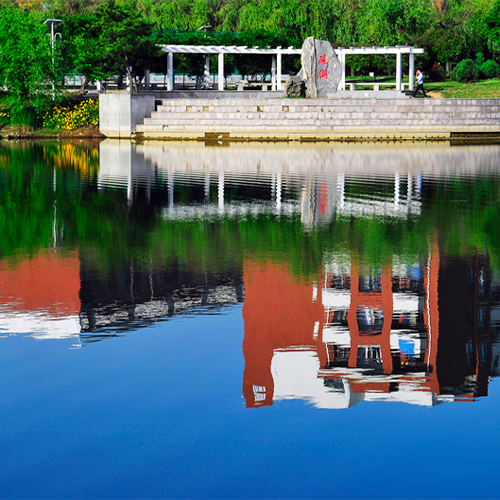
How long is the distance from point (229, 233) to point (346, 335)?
5.45 metres

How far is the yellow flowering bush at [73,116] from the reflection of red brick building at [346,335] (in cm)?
2891

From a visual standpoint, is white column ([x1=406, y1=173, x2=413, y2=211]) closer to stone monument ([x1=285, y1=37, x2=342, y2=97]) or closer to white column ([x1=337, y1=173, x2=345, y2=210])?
white column ([x1=337, y1=173, x2=345, y2=210])

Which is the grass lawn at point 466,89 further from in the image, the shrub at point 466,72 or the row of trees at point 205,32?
the row of trees at point 205,32

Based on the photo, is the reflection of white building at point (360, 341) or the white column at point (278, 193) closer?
the reflection of white building at point (360, 341)

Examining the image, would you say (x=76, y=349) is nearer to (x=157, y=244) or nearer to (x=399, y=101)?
(x=157, y=244)

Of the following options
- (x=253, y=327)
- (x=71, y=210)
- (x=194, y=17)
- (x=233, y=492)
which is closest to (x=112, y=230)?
(x=71, y=210)

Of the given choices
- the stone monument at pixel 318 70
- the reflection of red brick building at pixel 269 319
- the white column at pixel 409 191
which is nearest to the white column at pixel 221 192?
the white column at pixel 409 191

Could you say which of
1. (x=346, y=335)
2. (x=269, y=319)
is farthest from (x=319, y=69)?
(x=346, y=335)

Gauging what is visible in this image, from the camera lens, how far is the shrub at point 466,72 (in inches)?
2111

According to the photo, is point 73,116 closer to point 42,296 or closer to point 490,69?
point 42,296

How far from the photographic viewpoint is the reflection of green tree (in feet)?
33.3

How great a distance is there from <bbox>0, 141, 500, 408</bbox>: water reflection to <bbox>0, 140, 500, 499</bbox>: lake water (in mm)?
29

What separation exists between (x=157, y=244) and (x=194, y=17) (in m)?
→ 58.1

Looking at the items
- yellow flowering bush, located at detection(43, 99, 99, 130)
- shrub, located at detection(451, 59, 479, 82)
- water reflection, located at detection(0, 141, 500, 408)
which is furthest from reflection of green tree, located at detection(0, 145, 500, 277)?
shrub, located at detection(451, 59, 479, 82)
